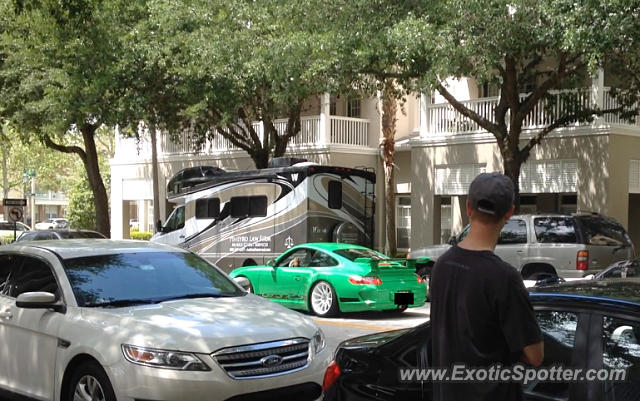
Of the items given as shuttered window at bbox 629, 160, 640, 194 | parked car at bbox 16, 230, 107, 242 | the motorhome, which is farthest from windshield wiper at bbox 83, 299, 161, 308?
shuttered window at bbox 629, 160, 640, 194

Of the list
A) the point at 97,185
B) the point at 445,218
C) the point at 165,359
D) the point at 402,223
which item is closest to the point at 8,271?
the point at 165,359

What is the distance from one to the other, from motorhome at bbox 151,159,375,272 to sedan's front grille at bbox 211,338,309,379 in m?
12.0

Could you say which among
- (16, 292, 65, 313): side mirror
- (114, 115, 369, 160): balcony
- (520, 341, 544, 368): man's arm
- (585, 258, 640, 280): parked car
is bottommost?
(585, 258, 640, 280): parked car

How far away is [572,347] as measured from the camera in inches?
141

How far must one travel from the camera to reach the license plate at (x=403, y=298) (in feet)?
44.7

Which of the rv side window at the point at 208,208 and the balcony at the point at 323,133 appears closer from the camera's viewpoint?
the rv side window at the point at 208,208

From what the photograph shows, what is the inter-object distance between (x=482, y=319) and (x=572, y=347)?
3.03 ft

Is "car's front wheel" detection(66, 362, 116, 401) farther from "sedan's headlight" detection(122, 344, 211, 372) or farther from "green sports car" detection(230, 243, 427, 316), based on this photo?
"green sports car" detection(230, 243, 427, 316)

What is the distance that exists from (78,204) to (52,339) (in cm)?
4666

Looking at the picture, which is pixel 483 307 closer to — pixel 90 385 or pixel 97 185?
pixel 90 385

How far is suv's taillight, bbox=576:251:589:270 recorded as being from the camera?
14164 mm

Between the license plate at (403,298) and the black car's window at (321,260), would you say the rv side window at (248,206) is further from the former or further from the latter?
the license plate at (403,298)

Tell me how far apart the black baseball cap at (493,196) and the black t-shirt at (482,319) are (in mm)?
181

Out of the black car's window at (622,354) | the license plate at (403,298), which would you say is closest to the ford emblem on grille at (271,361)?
the black car's window at (622,354)
